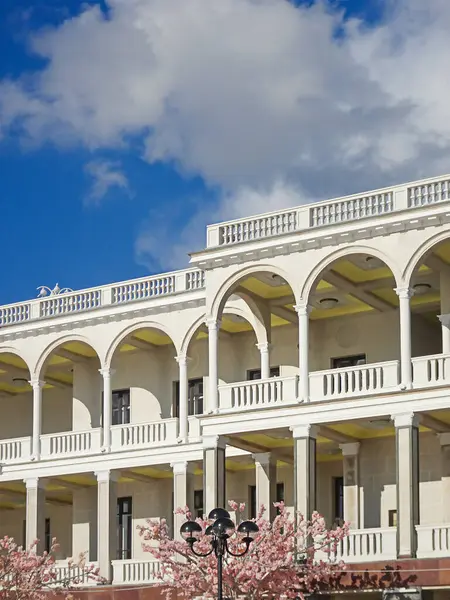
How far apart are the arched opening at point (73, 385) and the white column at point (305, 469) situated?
37.3 feet

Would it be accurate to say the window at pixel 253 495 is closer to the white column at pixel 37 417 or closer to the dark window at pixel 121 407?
the dark window at pixel 121 407

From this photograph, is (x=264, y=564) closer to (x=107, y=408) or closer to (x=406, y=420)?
(x=406, y=420)

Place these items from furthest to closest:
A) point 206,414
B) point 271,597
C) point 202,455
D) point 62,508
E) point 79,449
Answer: point 62,508 < point 79,449 < point 202,455 < point 206,414 < point 271,597

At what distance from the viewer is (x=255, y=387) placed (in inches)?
1734

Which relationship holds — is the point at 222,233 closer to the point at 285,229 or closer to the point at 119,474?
the point at 285,229

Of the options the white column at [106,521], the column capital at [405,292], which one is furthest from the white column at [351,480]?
the white column at [106,521]

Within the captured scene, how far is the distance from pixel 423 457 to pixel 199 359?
31.2 feet

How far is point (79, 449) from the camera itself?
5094cm

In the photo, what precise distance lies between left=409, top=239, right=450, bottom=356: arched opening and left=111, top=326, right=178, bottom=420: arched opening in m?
9.19

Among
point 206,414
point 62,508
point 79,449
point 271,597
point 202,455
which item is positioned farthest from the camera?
point 62,508

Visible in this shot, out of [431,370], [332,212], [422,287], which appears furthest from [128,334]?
[431,370]

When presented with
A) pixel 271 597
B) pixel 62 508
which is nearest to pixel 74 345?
pixel 62 508

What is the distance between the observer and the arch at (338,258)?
4172 centimetres

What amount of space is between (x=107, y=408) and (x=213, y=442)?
7.11 m
